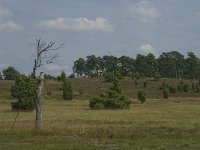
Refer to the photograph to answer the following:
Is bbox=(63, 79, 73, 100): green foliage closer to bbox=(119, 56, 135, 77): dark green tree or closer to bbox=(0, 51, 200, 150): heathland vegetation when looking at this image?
bbox=(0, 51, 200, 150): heathland vegetation

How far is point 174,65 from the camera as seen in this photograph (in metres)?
174

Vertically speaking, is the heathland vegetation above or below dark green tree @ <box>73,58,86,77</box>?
below

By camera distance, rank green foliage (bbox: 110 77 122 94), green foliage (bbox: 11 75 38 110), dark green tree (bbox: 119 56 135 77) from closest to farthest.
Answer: green foliage (bbox: 11 75 38 110)
green foliage (bbox: 110 77 122 94)
dark green tree (bbox: 119 56 135 77)

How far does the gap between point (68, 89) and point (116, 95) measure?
2347 cm

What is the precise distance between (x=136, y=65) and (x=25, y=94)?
376 feet

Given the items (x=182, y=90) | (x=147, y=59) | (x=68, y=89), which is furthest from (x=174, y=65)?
(x=68, y=89)

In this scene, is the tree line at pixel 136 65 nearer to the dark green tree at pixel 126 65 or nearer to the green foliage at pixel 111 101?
the dark green tree at pixel 126 65

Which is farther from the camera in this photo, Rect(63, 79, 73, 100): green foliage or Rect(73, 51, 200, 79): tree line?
Rect(73, 51, 200, 79): tree line

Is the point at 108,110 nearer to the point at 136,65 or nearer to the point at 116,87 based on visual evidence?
the point at 116,87

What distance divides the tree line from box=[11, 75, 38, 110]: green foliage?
102 meters

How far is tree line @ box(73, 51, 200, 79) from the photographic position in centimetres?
16762

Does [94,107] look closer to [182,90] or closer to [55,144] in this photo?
[55,144]

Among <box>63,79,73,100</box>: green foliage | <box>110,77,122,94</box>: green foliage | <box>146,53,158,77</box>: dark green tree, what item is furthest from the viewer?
<box>146,53,158,77</box>: dark green tree

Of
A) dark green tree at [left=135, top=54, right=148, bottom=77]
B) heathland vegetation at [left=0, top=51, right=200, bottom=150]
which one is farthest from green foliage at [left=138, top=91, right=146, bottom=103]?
dark green tree at [left=135, top=54, right=148, bottom=77]
